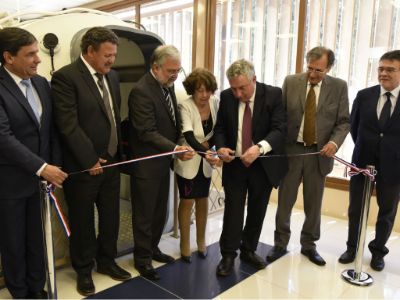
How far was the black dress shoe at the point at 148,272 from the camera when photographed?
2.59 metres

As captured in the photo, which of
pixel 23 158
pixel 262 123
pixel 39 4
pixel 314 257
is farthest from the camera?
pixel 39 4

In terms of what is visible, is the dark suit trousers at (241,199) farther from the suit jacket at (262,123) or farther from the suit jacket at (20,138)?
the suit jacket at (20,138)

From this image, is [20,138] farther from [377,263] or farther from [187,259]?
[377,263]

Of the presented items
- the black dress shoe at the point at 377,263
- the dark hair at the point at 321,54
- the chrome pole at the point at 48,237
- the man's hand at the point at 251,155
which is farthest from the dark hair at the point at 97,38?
the black dress shoe at the point at 377,263

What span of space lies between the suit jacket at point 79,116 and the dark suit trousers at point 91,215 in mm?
131

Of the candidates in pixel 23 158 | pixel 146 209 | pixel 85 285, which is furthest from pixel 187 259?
pixel 23 158

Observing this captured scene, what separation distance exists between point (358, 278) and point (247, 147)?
1.21 m

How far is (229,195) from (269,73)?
2.45 meters

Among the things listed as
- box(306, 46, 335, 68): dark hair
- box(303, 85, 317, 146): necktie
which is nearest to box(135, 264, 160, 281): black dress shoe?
box(303, 85, 317, 146): necktie

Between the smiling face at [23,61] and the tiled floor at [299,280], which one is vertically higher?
the smiling face at [23,61]

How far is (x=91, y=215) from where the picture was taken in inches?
94.3

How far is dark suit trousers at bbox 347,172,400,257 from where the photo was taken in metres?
2.75

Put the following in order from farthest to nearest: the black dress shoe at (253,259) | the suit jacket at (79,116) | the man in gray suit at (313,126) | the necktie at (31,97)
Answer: the black dress shoe at (253,259), the man in gray suit at (313,126), the suit jacket at (79,116), the necktie at (31,97)

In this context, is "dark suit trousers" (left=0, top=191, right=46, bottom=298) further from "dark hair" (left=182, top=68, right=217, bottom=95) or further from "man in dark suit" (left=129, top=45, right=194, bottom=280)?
"dark hair" (left=182, top=68, right=217, bottom=95)
